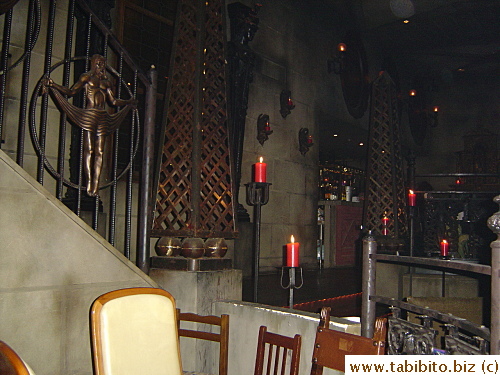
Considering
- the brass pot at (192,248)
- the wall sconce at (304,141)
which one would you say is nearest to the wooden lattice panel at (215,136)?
the brass pot at (192,248)

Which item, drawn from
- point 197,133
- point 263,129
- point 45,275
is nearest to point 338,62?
point 263,129

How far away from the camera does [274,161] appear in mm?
6770

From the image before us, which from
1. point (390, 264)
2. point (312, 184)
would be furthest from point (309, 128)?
point (390, 264)

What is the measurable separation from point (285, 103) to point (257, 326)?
4.59m

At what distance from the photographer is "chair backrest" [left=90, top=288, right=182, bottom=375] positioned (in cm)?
160

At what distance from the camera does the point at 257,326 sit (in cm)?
283

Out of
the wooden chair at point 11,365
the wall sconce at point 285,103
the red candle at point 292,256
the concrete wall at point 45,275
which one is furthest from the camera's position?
the wall sconce at point 285,103

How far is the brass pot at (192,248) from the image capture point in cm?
295

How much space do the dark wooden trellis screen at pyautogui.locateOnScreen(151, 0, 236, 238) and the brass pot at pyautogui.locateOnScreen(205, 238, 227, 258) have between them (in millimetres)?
52

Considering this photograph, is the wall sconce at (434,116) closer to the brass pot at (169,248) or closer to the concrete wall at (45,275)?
the brass pot at (169,248)

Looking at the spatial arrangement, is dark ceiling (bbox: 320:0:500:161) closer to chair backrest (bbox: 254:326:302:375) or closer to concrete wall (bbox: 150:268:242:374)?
concrete wall (bbox: 150:268:242:374)

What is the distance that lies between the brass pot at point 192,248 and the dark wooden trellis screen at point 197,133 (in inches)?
1.9

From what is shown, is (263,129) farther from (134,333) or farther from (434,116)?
(434,116)

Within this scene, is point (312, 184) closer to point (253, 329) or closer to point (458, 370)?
point (253, 329)
